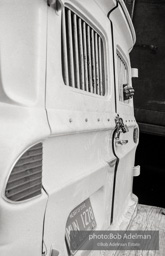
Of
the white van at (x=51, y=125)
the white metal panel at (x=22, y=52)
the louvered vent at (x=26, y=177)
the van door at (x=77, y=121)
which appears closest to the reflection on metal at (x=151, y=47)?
the van door at (x=77, y=121)

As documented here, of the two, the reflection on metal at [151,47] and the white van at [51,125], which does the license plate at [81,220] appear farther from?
the reflection on metal at [151,47]

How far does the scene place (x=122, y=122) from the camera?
1783mm

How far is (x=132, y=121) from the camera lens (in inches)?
93.2

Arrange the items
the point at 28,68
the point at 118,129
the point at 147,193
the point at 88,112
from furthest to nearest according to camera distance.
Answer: the point at 147,193 → the point at 118,129 → the point at 88,112 → the point at 28,68

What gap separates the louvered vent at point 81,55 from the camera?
4.16 ft

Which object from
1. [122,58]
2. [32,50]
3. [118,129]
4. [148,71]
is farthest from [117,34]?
[148,71]

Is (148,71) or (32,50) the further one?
(148,71)

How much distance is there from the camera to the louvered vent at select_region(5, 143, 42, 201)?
0.87 meters

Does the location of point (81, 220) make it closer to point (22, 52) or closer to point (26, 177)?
point (26, 177)

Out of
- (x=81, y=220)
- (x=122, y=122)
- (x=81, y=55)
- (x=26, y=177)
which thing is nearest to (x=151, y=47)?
(x=122, y=122)

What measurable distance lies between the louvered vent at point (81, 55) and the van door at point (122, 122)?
253mm

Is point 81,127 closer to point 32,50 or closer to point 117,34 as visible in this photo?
point 32,50

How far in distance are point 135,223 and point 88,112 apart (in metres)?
1.29

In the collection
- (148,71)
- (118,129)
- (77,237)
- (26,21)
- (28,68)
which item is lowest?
(77,237)
